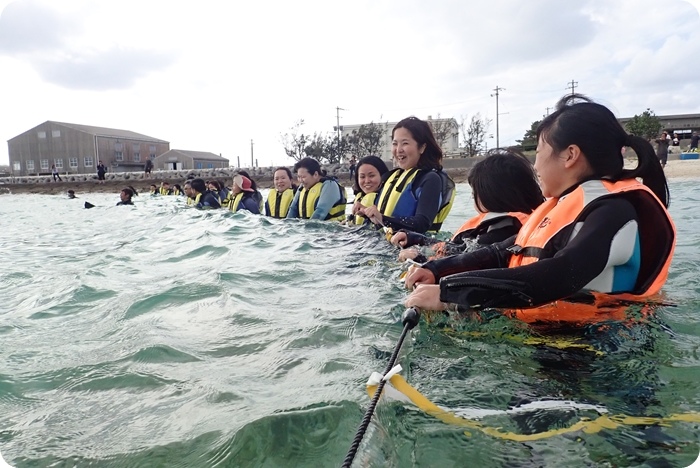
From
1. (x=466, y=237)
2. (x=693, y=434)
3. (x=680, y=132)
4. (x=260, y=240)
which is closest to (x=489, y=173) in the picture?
(x=466, y=237)

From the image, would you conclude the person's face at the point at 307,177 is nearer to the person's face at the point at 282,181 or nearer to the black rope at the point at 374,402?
the person's face at the point at 282,181

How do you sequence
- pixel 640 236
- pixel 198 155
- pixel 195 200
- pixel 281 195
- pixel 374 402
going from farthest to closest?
pixel 198 155
pixel 195 200
pixel 281 195
pixel 640 236
pixel 374 402

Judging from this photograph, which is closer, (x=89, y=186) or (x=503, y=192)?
(x=503, y=192)

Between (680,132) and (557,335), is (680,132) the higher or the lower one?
the higher one

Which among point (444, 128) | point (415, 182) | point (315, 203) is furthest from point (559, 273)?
point (444, 128)

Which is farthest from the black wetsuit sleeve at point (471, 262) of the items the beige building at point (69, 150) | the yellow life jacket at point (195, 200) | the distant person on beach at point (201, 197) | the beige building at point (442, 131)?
the beige building at point (69, 150)

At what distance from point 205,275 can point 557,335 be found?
3013 millimetres

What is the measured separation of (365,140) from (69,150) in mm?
32341

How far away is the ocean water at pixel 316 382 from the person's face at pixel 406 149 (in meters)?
1.49

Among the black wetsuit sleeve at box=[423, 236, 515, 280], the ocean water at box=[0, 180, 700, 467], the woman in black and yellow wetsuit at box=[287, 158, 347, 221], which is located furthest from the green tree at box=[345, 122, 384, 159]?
the black wetsuit sleeve at box=[423, 236, 515, 280]

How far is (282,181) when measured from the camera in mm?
8453

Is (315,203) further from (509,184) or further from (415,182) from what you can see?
(509,184)

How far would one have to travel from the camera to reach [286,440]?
4.99 ft

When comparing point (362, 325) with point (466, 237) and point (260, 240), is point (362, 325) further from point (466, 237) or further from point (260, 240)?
point (260, 240)
